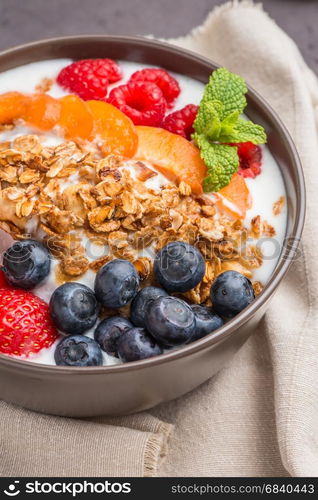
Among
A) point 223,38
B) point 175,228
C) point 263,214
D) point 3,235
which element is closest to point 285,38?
point 223,38

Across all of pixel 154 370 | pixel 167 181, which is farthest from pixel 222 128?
pixel 154 370

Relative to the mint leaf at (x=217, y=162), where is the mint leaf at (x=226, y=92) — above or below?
above

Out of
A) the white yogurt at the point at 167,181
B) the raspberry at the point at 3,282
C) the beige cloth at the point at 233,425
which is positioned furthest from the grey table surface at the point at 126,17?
the raspberry at the point at 3,282

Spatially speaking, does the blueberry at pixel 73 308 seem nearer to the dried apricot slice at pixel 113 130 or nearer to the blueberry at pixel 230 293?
the blueberry at pixel 230 293

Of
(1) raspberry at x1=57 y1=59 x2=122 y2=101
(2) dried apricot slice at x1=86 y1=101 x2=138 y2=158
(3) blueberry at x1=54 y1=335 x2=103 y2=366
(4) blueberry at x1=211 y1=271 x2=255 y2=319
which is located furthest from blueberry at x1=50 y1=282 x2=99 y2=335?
(1) raspberry at x1=57 y1=59 x2=122 y2=101

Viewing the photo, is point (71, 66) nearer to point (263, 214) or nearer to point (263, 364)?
point (263, 214)

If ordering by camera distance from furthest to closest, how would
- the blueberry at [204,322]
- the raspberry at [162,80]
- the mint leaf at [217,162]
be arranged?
the raspberry at [162,80] < the mint leaf at [217,162] < the blueberry at [204,322]
